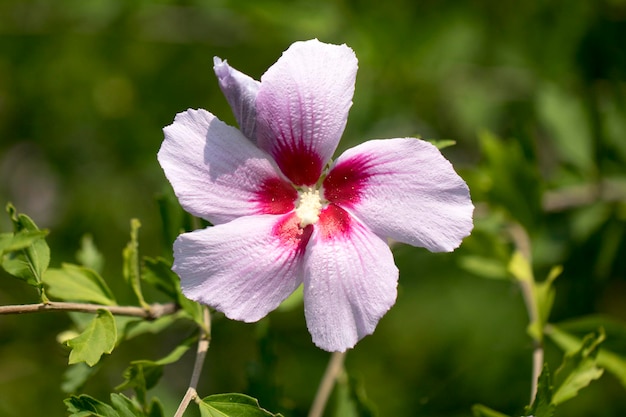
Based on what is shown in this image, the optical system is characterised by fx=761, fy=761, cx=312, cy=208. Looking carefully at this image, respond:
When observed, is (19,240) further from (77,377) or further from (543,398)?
(543,398)

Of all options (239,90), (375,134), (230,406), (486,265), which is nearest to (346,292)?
(230,406)

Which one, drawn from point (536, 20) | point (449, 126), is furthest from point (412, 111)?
point (536, 20)

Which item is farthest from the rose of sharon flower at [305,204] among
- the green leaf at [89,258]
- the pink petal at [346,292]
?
the green leaf at [89,258]

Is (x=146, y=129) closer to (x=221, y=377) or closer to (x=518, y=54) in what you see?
(x=221, y=377)

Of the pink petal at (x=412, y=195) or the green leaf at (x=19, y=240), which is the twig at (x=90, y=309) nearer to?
the green leaf at (x=19, y=240)

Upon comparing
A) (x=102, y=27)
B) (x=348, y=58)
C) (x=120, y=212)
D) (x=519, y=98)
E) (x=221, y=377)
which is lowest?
(x=221, y=377)

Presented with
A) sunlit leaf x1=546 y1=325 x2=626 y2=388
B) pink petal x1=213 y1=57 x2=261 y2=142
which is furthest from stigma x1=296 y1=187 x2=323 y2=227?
sunlit leaf x1=546 y1=325 x2=626 y2=388

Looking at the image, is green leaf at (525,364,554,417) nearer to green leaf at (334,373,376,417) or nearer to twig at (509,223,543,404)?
twig at (509,223,543,404)
